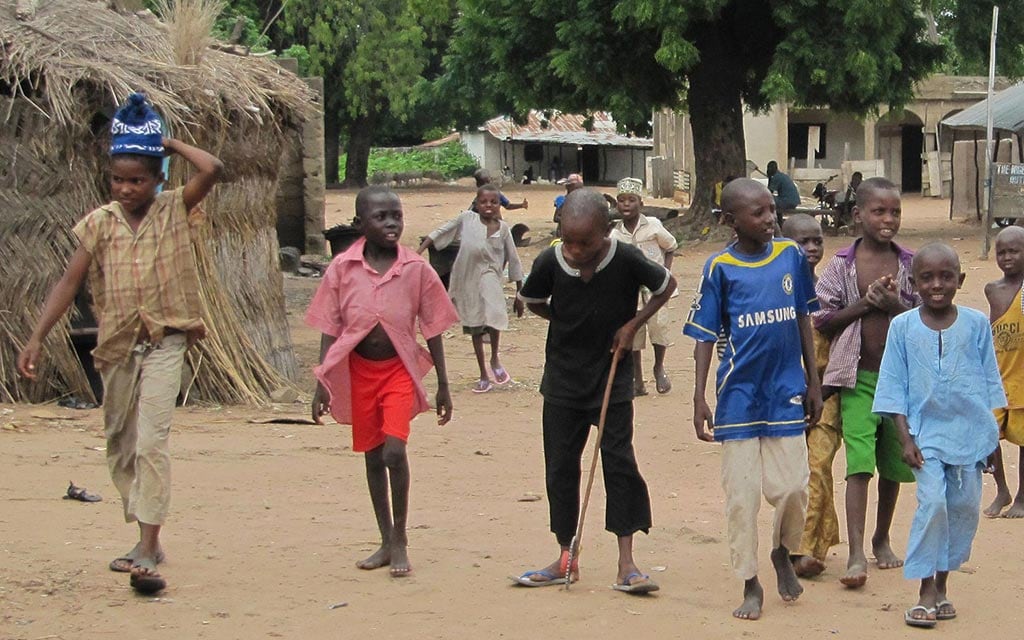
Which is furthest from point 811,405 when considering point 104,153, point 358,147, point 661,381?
point 358,147

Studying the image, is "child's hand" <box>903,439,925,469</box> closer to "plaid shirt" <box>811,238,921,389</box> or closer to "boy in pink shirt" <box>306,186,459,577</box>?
"plaid shirt" <box>811,238,921,389</box>

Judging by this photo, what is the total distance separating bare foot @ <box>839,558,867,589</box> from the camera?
5.35m

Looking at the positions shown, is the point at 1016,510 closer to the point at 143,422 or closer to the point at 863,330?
the point at 863,330

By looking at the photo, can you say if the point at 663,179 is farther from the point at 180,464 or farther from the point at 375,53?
the point at 180,464

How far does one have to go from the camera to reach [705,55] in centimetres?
2400

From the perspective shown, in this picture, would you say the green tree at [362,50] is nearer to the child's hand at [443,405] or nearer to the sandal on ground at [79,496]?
the sandal on ground at [79,496]

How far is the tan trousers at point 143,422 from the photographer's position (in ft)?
17.0

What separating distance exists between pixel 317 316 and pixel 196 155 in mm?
778

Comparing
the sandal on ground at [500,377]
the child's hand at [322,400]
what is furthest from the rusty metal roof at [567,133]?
the child's hand at [322,400]

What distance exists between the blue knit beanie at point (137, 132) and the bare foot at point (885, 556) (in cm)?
321

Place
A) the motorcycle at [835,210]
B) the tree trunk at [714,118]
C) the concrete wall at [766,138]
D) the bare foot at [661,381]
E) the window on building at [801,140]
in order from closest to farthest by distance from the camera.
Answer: the bare foot at [661,381] < the tree trunk at [714,118] < the motorcycle at [835,210] < the concrete wall at [766,138] < the window on building at [801,140]

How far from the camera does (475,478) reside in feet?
26.6

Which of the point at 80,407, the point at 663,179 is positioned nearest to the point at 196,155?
the point at 80,407

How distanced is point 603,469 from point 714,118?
64.6 ft
